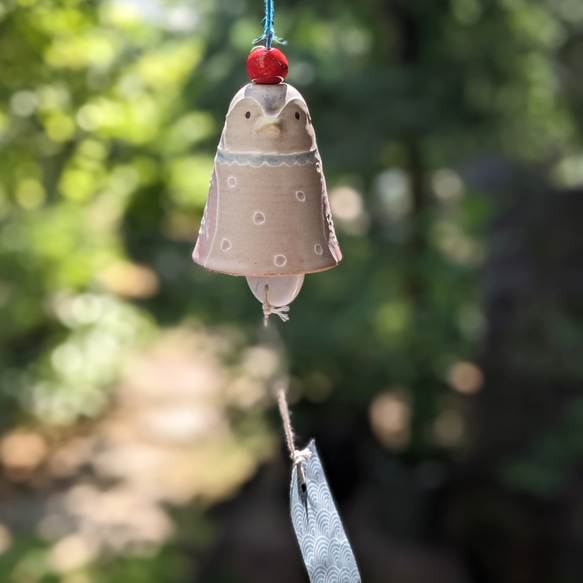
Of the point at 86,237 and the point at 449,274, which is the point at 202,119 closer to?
the point at 86,237

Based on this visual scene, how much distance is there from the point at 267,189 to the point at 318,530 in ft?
2.58

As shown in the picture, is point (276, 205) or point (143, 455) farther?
point (143, 455)

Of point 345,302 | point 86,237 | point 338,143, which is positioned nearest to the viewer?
point 338,143

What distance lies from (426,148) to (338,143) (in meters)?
0.98

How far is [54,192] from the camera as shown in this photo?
19.8 feet

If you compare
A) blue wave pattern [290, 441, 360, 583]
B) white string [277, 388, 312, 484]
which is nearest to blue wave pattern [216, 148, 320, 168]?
white string [277, 388, 312, 484]

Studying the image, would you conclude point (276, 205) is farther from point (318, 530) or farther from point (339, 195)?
point (339, 195)

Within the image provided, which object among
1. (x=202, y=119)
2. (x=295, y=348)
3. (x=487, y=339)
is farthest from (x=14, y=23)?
(x=487, y=339)

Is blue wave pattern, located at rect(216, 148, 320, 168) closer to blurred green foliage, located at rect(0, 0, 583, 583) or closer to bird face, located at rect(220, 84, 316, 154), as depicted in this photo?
bird face, located at rect(220, 84, 316, 154)

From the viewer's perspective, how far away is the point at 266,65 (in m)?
1.67

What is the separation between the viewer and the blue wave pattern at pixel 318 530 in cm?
170

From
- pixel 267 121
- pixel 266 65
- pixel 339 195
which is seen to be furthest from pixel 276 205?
pixel 339 195

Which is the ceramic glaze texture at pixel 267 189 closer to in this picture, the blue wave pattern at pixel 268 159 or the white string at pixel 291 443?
the blue wave pattern at pixel 268 159

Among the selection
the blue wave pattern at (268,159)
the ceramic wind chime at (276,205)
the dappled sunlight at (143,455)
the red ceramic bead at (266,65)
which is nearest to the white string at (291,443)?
the ceramic wind chime at (276,205)
